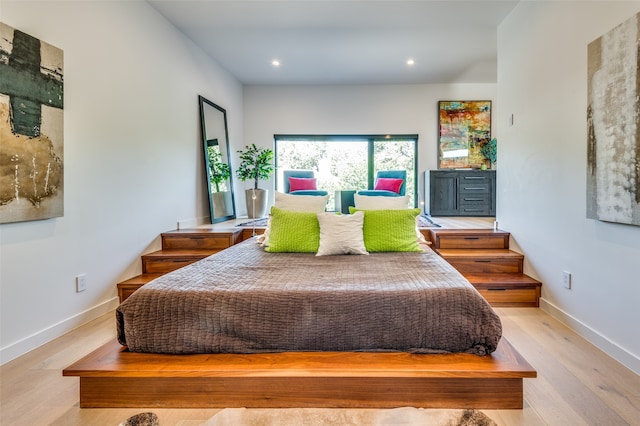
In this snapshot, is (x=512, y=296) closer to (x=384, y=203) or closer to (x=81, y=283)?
(x=384, y=203)

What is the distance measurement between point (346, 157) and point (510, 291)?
3.91 metres

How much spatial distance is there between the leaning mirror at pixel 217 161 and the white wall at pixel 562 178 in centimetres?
362

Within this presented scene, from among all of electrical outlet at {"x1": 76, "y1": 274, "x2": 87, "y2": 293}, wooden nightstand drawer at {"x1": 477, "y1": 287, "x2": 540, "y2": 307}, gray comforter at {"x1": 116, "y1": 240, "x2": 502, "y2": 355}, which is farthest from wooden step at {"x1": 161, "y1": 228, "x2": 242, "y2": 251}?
wooden nightstand drawer at {"x1": 477, "y1": 287, "x2": 540, "y2": 307}

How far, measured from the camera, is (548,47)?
2.73 m

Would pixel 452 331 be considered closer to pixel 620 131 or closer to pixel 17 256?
pixel 620 131

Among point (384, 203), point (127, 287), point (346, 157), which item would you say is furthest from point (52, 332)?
point (346, 157)

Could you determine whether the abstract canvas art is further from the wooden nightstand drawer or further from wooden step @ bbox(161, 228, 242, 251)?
wooden step @ bbox(161, 228, 242, 251)

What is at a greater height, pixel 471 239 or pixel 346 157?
pixel 346 157

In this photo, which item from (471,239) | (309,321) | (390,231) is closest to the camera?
(309,321)

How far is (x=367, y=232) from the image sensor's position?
2.69 meters

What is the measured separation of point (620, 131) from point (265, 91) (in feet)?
17.5

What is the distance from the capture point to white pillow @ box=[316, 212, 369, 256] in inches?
101

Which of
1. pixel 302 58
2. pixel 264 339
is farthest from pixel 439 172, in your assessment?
pixel 264 339

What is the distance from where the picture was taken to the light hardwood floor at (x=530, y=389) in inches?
58.3
